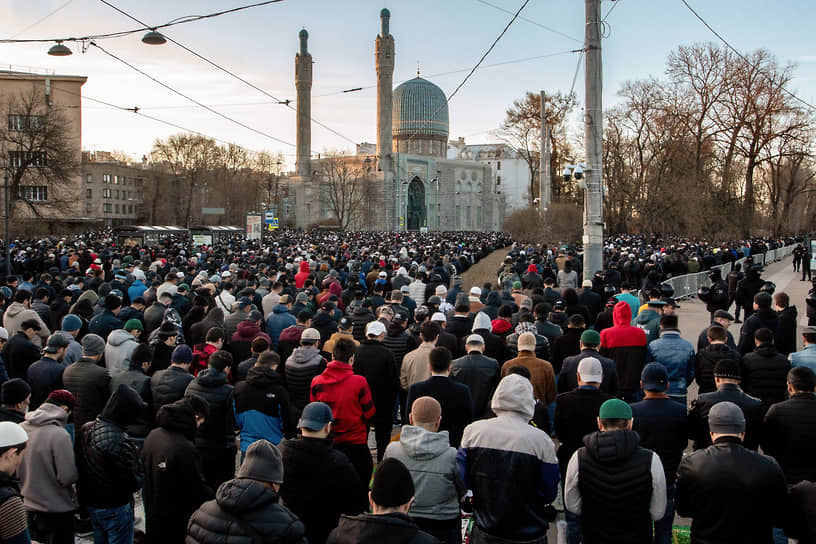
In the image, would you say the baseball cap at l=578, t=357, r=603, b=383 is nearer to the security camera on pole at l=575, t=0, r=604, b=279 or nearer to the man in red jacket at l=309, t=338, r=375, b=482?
the man in red jacket at l=309, t=338, r=375, b=482

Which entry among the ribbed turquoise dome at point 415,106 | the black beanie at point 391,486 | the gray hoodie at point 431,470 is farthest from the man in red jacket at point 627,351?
the ribbed turquoise dome at point 415,106

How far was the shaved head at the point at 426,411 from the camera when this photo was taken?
3.98m

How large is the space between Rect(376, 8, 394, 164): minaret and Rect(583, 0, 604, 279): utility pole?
65217mm

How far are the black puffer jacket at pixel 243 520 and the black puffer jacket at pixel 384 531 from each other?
1.05 ft

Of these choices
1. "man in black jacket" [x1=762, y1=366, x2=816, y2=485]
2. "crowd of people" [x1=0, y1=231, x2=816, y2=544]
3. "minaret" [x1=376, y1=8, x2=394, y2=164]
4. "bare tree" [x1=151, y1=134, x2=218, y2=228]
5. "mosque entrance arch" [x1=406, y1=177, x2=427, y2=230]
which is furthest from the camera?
"mosque entrance arch" [x1=406, y1=177, x2=427, y2=230]

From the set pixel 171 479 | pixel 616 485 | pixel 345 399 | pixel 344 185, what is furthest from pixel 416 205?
pixel 616 485

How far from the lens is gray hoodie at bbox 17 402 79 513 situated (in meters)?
4.54

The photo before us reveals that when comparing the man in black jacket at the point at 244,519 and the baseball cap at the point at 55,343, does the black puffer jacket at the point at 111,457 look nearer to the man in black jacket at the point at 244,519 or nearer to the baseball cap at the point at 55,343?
the man in black jacket at the point at 244,519

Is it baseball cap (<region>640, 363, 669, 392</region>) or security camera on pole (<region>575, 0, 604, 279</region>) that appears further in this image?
security camera on pole (<region>575, 0, 604, 279</region>)

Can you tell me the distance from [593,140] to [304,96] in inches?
2657

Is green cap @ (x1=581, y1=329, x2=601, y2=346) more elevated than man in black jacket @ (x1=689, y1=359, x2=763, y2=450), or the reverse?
green cap @ (x1=581, y1=329, x2=601, y2=346)

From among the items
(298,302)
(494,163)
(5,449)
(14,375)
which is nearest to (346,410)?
(5,449)

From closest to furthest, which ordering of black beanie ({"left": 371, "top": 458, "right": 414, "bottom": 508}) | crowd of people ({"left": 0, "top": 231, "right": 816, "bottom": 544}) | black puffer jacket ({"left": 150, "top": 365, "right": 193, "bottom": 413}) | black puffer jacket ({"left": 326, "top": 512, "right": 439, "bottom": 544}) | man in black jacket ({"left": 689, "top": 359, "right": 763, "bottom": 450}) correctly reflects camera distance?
black puffer jacket ({"left": 326, "top": 512, "right": 439, "bottom": 544}) → black beanie ({"left": 371, "top": 458, "right": 414, "bottom": 508}) → crowd of people ({"left": 0, "top": 231, "right": 816, "bottom": 544}) → man in black jacket ({"left": 689, "top": 359, "right": 763, "bottom": 450}) → black puffer jacket ({"left": 150, "top": 365, "right": 193, "bottom": 413})

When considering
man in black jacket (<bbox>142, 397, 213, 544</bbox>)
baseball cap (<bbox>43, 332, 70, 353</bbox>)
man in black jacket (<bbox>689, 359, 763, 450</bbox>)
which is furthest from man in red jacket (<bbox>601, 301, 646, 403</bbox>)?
baseball cap (<bbox>43, 332, 70, 353</bbox>)
